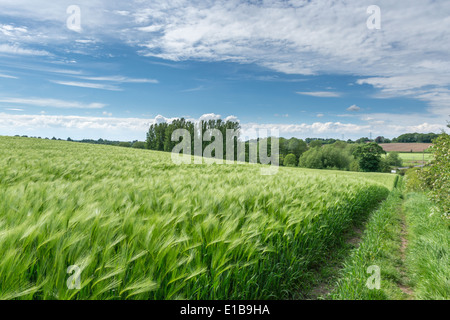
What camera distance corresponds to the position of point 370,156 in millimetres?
54281

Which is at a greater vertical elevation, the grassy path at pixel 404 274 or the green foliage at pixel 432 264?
the green foliage at pixel 432 264

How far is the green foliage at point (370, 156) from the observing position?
174ft

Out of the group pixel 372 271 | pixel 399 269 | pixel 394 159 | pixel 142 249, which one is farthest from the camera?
pixel 394 159

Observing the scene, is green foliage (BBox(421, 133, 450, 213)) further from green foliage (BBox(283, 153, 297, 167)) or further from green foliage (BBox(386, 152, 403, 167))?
green foliage (BBox(283, 153, 297, 167))

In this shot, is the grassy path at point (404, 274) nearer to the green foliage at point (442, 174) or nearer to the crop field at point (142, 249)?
the green foliage at point (442, 174)

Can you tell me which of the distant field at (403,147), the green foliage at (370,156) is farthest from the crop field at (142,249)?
the green foliage at (370,156)

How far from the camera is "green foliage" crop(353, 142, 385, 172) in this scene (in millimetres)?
52969

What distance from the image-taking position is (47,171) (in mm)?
6234

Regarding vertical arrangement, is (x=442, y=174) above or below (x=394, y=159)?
above

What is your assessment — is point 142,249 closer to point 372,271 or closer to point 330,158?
point 372,271

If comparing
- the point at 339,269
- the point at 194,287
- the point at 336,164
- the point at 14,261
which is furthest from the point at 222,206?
the point at 336,164

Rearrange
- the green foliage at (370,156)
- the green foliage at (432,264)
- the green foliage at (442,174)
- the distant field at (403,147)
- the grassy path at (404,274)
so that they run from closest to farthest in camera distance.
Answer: the green foliage at (432,264) → the grassy path at (404,274) → the green foliage at (442,174) → the distant field at (403,147) → the green foliage at (370,156)

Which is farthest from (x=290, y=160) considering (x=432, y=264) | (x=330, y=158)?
(x=432, y=264)

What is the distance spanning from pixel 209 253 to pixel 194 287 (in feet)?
1.03
